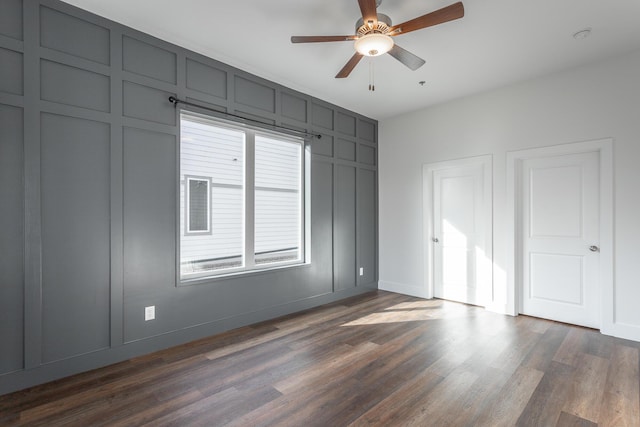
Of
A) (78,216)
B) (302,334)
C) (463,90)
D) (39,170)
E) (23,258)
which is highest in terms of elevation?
(463,90)

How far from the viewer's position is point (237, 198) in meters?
3.66

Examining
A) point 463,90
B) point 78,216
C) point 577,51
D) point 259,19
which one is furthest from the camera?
point 463,90

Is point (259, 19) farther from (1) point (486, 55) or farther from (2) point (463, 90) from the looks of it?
(2) point (463, 90)

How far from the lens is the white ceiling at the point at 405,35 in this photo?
8.42 feet

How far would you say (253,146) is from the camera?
3779 millimetres

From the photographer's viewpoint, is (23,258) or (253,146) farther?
(253,146)

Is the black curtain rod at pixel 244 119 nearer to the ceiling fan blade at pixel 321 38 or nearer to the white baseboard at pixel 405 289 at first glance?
the ceiling fan blade at pixel 321 38

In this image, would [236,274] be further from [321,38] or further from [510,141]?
[510,141]

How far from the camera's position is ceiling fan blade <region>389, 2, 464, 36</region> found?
6.79ft

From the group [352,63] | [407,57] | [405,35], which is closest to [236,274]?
[352,63]

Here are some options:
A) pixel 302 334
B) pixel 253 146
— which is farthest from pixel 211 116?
pixel 302 334

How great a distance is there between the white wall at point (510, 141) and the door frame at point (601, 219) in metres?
0.06

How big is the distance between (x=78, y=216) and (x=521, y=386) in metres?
3.76

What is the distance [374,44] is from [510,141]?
271 cm
